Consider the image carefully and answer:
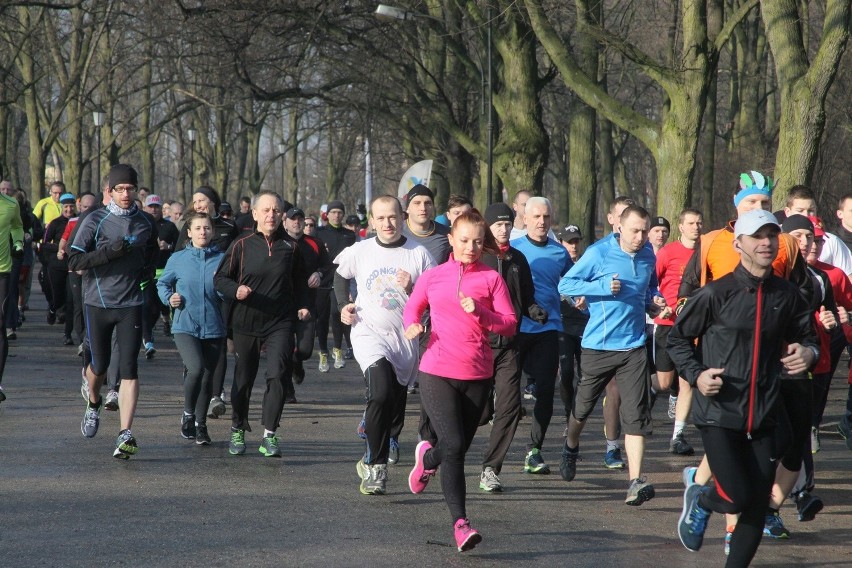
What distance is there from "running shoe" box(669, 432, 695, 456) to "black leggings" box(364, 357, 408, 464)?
2.93 m

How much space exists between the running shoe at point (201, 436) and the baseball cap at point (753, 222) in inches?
203

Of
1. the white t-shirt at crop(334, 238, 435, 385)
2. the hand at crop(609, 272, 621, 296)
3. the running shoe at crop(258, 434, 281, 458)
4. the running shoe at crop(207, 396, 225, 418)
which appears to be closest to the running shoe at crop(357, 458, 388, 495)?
the white t-shirt at crop(334, 238, 435, 385)

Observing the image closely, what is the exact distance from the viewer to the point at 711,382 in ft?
19.0

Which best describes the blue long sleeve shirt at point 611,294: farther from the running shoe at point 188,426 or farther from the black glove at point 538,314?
the running shoe at point 188,426

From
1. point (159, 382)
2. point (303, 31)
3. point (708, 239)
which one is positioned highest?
point (303, 31)

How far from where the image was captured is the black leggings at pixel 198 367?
9.70m

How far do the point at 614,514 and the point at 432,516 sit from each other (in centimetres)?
112

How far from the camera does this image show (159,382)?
13.5 m

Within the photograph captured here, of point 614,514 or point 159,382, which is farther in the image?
point 159,382

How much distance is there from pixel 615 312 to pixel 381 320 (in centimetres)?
155

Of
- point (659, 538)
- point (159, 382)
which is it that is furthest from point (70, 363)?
point (659, 538)

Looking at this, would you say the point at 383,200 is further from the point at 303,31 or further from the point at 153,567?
the point at 303,31

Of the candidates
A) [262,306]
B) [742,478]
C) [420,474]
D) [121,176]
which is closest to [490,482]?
[420,474]

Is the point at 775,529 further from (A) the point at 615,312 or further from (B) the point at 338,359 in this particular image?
(B) the point at 338,359
